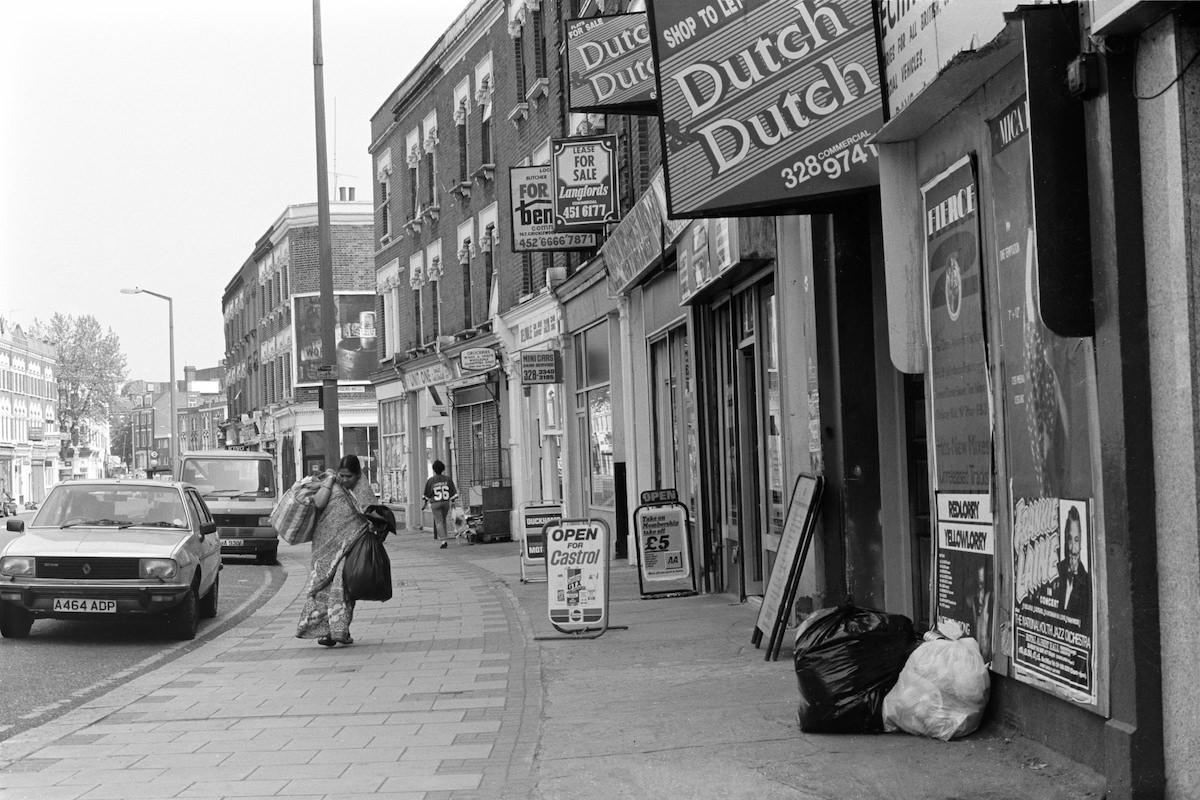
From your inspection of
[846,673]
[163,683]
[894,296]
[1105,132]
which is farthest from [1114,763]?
[163,683]

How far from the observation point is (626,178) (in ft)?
62.6

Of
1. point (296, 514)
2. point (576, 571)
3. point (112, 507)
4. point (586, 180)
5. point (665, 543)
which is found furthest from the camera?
point (586, 180)

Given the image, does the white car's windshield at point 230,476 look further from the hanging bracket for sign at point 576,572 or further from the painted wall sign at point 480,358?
the hanging bracket for sign at point 576,572

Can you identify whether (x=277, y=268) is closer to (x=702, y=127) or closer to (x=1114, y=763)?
(x=702, y=127)

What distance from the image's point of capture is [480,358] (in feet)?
93.3

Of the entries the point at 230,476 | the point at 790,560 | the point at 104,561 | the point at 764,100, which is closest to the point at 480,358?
the point at 230,476

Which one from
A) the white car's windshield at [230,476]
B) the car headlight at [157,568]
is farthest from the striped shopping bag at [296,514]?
the white car's windshield at [230,476]

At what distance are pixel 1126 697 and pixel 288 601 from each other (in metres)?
14.1

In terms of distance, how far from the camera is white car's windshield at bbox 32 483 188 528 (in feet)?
46.2

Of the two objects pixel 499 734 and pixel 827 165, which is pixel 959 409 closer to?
pixel 827 165

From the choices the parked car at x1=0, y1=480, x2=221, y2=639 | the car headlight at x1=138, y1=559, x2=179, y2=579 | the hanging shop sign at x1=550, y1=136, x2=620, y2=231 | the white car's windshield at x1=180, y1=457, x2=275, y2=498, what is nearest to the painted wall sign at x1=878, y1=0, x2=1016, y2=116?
the car headlight at x1=138, y1=559, x2=179, y2=579

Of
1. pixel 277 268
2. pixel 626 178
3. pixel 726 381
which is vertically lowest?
pixel 726 381

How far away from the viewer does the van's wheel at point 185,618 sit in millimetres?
13523

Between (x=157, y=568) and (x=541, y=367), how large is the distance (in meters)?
11.6
